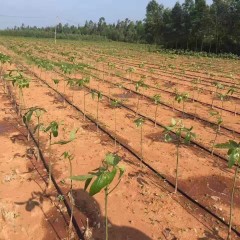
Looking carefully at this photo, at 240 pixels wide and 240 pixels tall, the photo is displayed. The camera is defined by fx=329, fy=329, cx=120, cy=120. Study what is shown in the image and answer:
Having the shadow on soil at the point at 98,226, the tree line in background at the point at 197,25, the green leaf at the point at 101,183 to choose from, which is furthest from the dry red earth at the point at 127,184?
the tree line in background at the point at 197,25

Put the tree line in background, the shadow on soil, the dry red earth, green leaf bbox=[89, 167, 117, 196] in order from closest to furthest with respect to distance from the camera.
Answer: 1. green leaf bbox=[89, 167, 117, 196]
2. the shadow on soil
3. the dry red earth
4. the tree line in background

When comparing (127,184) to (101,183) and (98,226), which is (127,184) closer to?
(98,226)

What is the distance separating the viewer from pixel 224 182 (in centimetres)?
538

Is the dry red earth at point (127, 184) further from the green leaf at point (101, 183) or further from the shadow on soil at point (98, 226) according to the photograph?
the green leaf at point (101, 183)

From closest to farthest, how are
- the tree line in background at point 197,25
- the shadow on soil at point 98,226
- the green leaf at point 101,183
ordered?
the green leaf at point 101,183 → the shadow on soil at point 98,226 → the tree line in background at point 197,25

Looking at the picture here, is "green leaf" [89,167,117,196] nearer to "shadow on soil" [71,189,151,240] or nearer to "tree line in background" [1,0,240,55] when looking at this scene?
"shadow on soil" [71,189,151,240]

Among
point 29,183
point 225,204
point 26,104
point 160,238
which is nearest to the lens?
point 160,238

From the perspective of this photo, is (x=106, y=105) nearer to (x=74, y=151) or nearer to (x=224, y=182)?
(x=74, y=151)

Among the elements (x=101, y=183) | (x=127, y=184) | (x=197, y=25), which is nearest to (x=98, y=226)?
(x=127, y=184)

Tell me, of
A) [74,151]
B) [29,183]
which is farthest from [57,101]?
[29,183]

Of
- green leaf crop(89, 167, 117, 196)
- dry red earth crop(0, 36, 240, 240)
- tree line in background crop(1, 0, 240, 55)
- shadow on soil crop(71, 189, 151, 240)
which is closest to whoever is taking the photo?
green leaf crop(89, 167, 117, 196)

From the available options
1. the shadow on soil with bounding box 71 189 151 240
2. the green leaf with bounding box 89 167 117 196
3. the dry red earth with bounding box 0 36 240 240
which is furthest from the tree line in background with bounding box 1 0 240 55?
the green leaf with bounding box 89 167 117 196

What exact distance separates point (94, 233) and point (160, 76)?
13.4 m

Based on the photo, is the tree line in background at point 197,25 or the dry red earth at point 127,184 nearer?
the dry red earth at point 127,184
